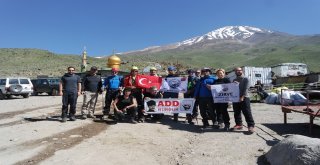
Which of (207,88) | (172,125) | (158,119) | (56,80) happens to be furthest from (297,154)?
(56,80)

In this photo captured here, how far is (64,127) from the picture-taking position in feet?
38.9

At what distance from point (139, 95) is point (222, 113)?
10.2 feet

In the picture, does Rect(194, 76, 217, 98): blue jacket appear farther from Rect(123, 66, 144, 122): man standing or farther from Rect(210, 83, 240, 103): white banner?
Rect(123, 66, 144, 122): man standing

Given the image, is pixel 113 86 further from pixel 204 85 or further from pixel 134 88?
pixel 204 85

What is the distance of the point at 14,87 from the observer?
29.4m

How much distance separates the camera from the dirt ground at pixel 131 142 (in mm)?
8211

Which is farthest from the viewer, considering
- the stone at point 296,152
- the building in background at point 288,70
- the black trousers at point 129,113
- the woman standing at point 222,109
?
the building in background at point 288,70

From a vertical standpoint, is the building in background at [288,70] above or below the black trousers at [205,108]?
above

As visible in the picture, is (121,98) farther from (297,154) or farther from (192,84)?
(297,154)

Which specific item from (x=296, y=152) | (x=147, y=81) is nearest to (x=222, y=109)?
(x=147, y=81)

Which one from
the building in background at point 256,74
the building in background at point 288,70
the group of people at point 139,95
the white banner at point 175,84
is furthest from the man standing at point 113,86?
the building in background at point 288,70

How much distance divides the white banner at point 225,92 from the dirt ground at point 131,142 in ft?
3.26

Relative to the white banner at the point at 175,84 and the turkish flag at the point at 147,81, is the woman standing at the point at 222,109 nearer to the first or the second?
the white banner at the point at 175,84

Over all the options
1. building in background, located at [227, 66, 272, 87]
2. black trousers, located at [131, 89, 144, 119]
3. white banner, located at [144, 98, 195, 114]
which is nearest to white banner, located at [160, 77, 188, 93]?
white banner, located at [144, 98, 195, 114]
